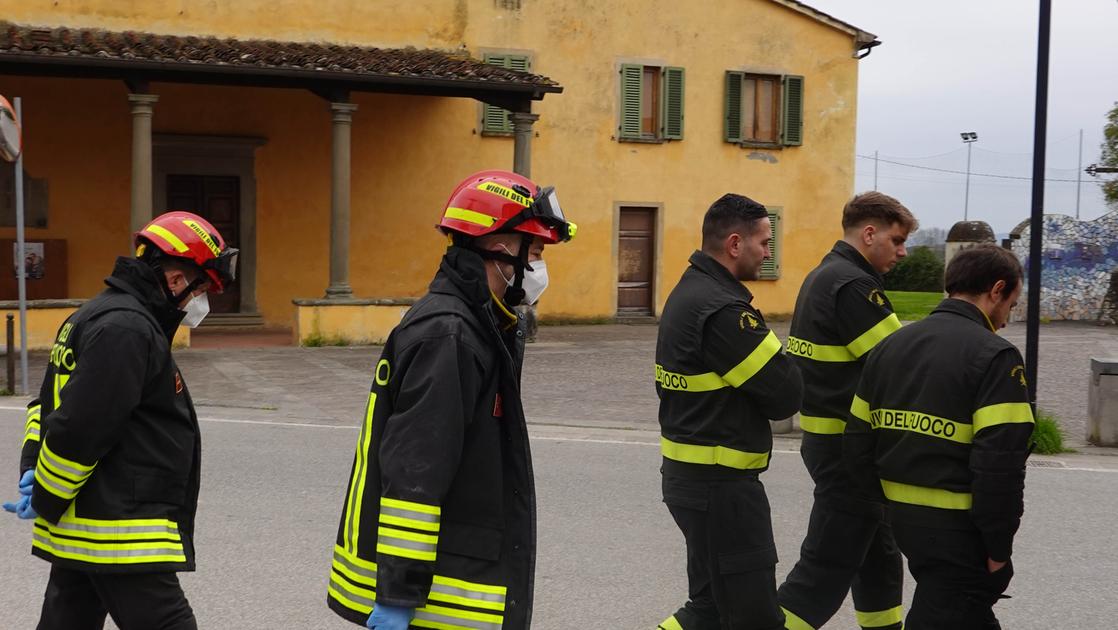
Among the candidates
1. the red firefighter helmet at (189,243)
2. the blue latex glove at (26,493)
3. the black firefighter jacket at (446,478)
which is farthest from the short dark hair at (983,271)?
the blue latex glove at (26,493)

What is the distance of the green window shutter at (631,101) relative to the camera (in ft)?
72.8

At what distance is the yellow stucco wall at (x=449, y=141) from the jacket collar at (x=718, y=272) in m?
16.6

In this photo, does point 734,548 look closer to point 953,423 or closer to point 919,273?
point 953,423

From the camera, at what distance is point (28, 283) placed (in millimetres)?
18891

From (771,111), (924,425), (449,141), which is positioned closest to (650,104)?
(771,111)

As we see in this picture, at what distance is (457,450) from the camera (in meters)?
2.97

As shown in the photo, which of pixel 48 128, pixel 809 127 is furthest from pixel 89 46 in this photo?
pixel 809 127

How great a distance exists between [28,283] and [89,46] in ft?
13.9

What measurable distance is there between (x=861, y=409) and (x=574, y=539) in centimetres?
279

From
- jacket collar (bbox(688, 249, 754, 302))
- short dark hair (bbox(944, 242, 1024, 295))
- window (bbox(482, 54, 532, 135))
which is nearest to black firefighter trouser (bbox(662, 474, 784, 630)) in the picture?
jacket collar (bbox(688, 249, 754, 302))

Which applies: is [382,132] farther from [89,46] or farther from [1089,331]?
[1089,331]

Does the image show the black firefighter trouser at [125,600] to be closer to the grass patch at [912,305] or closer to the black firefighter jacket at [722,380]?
the black firefighter jacket at [722,380]

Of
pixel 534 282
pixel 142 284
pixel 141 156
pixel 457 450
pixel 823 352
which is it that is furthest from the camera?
pixel 141 156

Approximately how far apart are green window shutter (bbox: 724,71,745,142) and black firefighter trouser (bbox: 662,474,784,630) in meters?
19.3
